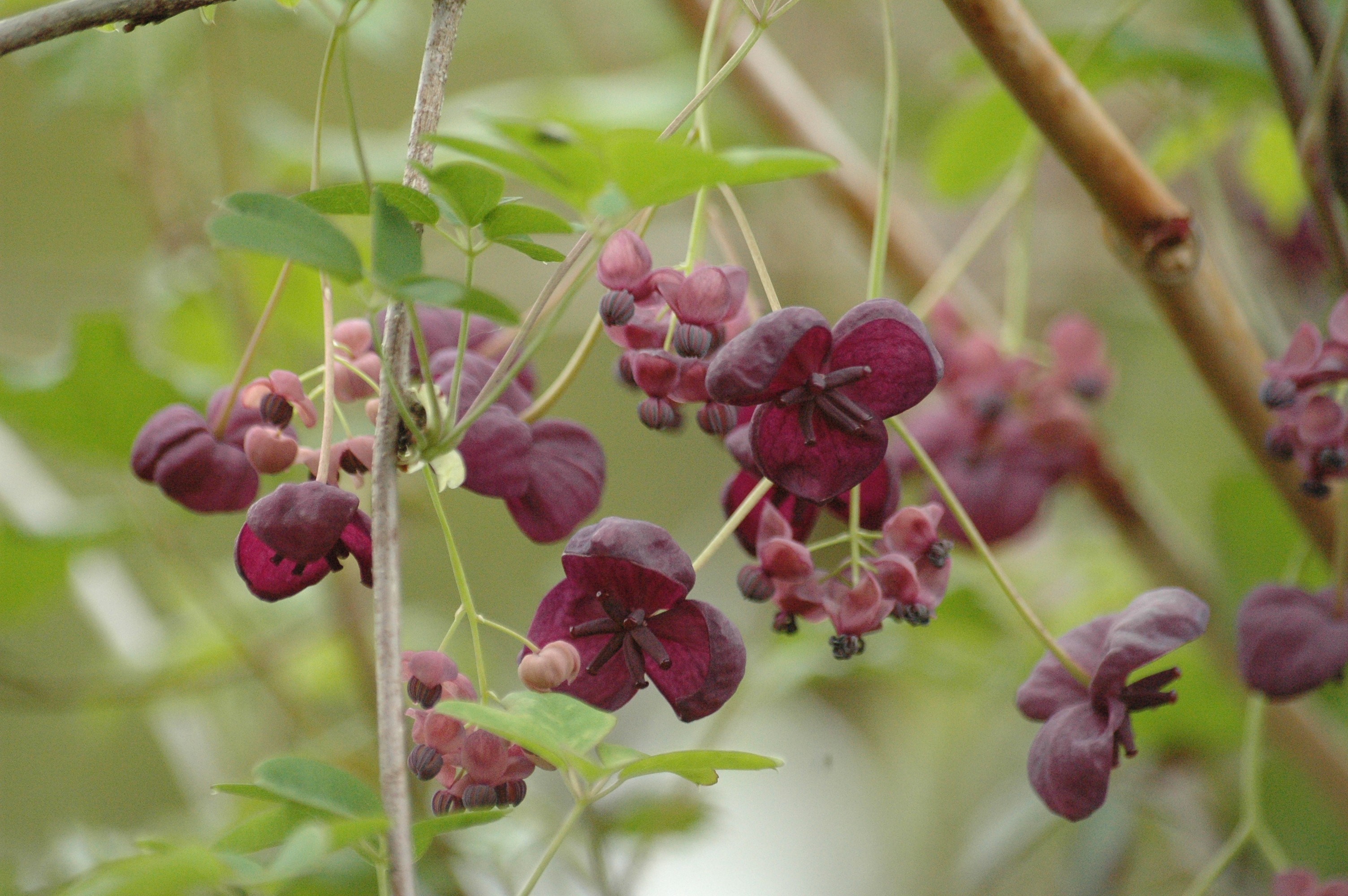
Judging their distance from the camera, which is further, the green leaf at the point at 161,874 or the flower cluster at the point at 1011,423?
the flower cluster at the point at 1011,423

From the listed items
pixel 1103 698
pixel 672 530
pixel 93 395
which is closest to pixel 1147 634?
pixel 1103 698

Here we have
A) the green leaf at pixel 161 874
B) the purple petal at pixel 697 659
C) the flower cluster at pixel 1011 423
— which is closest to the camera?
the green leaf at pixel 161 874

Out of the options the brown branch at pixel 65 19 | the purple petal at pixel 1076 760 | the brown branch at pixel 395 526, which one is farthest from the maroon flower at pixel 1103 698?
the brown branch at pixel 65 19

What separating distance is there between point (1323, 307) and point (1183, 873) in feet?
1.61

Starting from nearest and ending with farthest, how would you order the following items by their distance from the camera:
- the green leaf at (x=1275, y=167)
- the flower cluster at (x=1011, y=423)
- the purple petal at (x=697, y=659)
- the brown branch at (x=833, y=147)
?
1. the purple petal at (x=697, y=659)
2. the flower cluster at (x=1011, y=423)
3. the brown branch at (x=833, y=147)
4. the green leaf at (x=1275, y=167)

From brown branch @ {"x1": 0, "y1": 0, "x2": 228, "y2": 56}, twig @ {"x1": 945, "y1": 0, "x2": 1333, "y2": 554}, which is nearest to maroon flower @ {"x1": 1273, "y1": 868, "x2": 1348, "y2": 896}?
twig @ {"x1": 945, "y1": 0, "x2": 1333, "y2": 554}

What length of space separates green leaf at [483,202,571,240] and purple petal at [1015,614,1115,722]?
0.77ft

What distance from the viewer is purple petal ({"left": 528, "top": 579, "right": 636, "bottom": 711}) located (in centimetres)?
37

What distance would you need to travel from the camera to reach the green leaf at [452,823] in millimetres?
299

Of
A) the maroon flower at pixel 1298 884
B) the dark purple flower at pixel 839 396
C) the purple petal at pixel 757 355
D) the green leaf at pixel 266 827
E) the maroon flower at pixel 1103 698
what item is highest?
the purple petal at pixel 757 355

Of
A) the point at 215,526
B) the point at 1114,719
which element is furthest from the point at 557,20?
the point at 1114,719

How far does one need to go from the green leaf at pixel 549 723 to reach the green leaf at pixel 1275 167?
29.0 inches

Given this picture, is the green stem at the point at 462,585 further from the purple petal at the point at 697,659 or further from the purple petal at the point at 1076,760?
the purple petal at the point at 1076,760

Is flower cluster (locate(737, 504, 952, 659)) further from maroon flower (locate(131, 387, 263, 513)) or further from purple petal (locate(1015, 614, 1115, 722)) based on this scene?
maroon flower (locate(131, 387, 263, 513))
